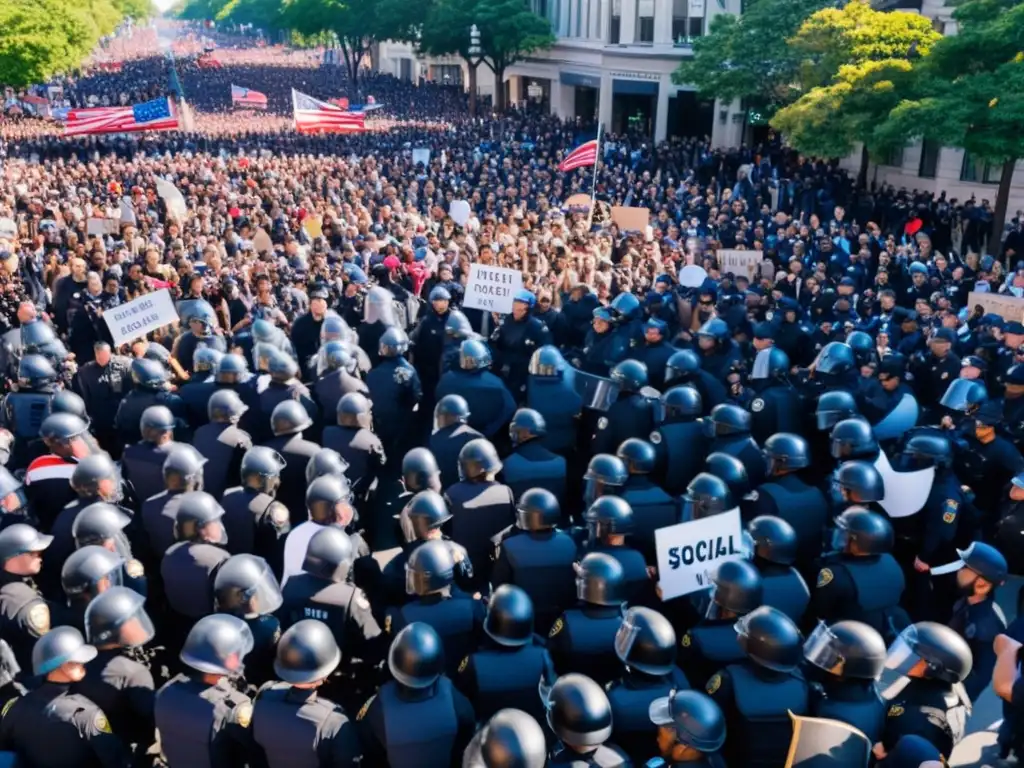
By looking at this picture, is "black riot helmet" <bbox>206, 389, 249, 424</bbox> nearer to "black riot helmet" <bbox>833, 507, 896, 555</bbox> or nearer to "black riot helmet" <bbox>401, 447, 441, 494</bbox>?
"black riot helmet" <bbox>401, 447, 441, 494</bbox>

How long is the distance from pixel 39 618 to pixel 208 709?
132cm

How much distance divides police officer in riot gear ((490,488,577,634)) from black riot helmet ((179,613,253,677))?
1685 millimetres

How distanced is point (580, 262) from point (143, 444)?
283 inches

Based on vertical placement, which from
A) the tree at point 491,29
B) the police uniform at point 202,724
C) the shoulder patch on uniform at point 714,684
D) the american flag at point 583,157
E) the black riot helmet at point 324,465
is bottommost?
the police uniform at point 202,724

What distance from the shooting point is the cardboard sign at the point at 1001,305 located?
1111 cm

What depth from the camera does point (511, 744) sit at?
3.44 m

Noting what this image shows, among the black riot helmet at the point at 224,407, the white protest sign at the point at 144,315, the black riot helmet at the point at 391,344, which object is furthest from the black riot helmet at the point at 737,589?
the white protest sign at the point at 144,315

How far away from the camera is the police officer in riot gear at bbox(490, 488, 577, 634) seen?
532cm

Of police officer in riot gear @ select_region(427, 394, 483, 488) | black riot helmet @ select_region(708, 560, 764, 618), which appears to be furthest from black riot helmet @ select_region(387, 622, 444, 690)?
police officer in riot gear @ select_region(427, 394, 483, 488)

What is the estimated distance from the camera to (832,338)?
401 inches

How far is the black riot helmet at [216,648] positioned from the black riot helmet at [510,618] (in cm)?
115

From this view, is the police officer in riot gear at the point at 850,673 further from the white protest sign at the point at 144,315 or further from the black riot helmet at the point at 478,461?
the white protest sign at the point at 144,315

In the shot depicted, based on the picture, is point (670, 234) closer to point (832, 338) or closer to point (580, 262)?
point (580, 262)

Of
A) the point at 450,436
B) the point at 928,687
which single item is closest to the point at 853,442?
the point at 928,687
